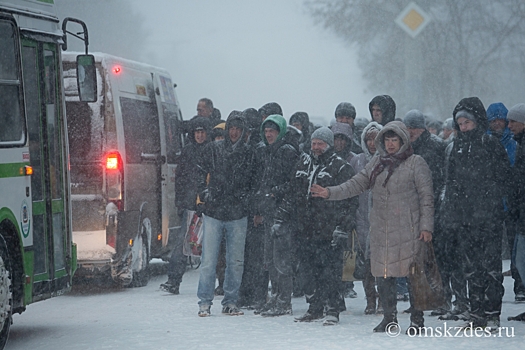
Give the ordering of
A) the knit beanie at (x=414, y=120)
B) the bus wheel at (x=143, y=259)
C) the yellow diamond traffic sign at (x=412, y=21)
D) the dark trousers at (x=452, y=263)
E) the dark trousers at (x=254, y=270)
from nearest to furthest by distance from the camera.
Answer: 1. the dark trousers at (x=452, y=263)
2. the knit beanie at (x=414, y=120)
3. the dark trousers at (x=254, y=270)
4. the bus wheel at (x=143, y=259)
5. the yellow diamond traffic sign at (x=412, y=21)

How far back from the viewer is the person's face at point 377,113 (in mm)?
11203

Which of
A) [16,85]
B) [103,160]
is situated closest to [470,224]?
[16,85]

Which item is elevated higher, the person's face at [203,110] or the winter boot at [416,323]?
the person's face at [203,110]

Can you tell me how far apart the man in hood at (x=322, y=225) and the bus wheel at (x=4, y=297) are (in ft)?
9.38

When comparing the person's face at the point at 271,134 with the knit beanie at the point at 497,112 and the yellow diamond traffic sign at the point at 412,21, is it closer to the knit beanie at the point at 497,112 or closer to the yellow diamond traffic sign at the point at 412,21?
the knit beanie at the point at 497,112

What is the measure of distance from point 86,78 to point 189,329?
8.48 ft

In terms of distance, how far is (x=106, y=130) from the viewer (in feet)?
39.2

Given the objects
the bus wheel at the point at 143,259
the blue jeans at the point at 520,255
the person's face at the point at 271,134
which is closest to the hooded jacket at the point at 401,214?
the person's face at the point at 271,134

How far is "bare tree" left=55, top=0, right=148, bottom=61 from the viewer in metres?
45.3

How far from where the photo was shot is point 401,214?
28.3 ft

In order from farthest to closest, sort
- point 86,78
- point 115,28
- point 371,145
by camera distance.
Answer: point 115,28, point 371,145, point 86,78

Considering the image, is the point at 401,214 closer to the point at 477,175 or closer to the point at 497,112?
the point at 477,175

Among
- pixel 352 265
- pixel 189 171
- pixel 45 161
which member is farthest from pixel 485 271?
pixel 189 171

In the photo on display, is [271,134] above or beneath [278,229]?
above
